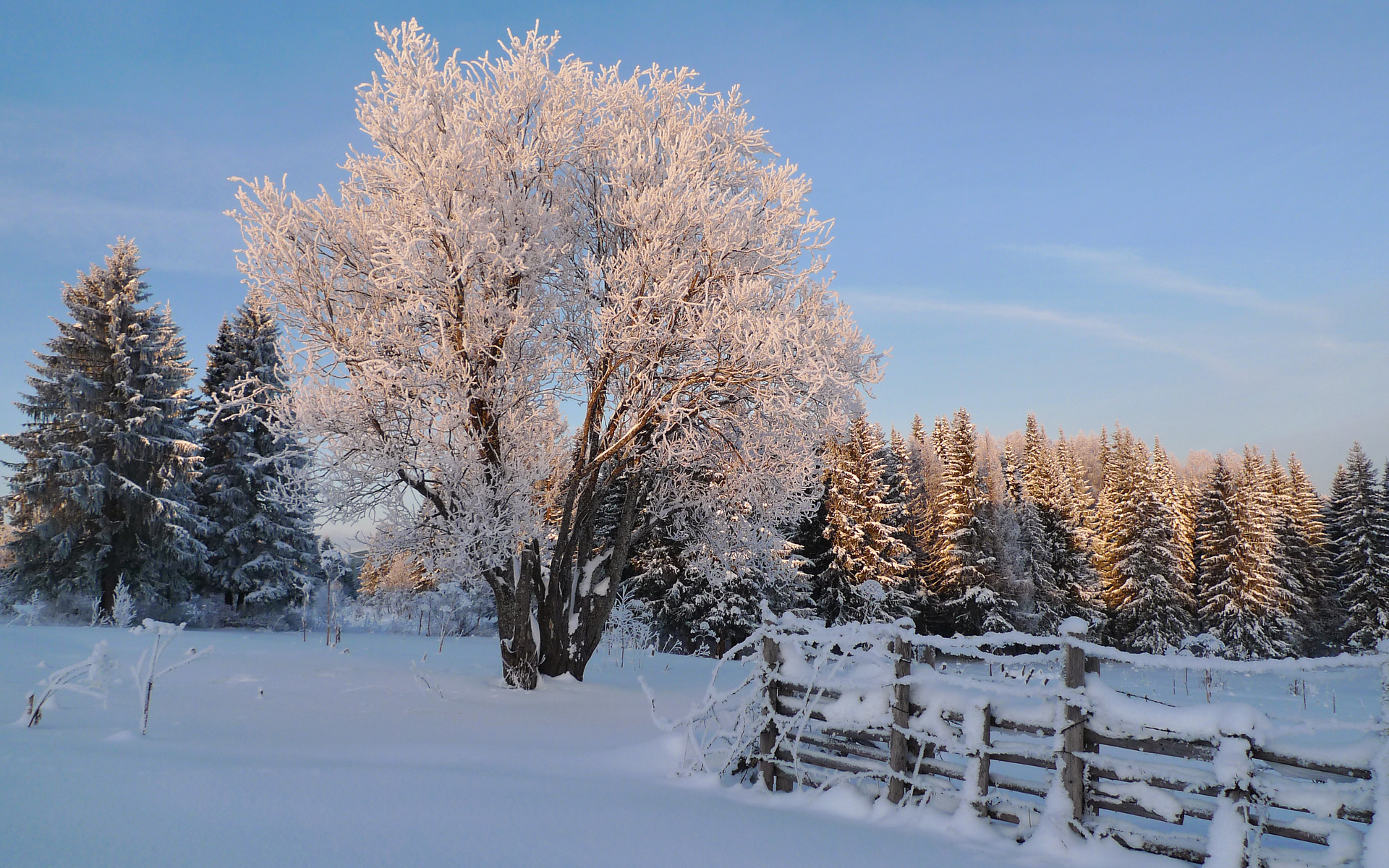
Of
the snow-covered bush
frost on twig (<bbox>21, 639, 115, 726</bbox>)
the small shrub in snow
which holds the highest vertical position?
frost on twig (<bbox>21, 639, 115, 726</bbox>)

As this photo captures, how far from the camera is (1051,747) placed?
5.21m

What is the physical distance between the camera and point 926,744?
5.86 metres

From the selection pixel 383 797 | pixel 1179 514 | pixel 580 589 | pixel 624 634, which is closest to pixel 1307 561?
pixel 1179 514

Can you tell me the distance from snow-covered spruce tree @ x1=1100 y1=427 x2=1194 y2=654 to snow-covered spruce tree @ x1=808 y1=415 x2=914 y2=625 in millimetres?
13256

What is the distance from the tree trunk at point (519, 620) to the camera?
1140cm

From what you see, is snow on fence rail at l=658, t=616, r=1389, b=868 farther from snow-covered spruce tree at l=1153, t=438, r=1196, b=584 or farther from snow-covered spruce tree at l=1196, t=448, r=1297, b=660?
snow-covered spruce tree at l=1153, t=438, r=1196, b=584

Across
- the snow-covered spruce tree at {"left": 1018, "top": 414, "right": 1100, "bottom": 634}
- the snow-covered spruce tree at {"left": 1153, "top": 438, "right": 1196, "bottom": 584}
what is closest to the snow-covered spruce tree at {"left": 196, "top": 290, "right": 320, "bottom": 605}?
the snow-covered spruce tree at {"left": 1018, "top": 414, "right": 1100, "bottom": 634}

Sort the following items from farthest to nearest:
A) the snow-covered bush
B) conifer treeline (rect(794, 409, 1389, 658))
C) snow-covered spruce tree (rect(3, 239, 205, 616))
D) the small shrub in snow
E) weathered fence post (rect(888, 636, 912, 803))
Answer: conifer treeline (rect(794, 409, 1389, 658))
snow-covered spruce tree (rect(3, 239, 205, 616))
the snow-covered bush
the small shrub in snow
weathered fence post (rect(888, 636, 912, 803))

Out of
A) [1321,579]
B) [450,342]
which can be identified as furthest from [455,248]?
[1321,579]

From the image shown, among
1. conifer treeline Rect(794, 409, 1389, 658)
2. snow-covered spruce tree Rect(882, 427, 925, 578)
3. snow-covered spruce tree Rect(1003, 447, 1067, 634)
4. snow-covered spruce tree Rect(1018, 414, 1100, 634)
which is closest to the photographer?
conifer treeline Rect(794, 409, 1389, 658)

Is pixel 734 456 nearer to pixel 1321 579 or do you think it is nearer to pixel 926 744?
pixel 926 744

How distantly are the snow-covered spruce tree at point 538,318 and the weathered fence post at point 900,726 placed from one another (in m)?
4.83

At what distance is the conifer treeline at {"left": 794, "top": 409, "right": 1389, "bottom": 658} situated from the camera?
28.9 metres

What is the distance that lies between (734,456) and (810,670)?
632 centimetres
